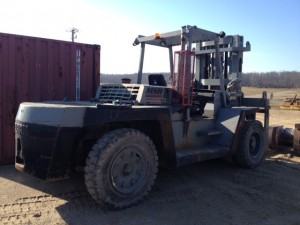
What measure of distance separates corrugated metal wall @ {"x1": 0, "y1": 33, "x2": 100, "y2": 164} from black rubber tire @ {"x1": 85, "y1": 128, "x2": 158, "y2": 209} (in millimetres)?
3023

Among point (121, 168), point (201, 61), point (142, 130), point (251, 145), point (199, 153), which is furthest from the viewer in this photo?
point (201, 61)

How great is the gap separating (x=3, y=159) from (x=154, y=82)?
3.21 metres

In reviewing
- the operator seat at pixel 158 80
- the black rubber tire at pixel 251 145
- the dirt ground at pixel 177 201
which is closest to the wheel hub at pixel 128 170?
the dirt ground at pixel 177 201

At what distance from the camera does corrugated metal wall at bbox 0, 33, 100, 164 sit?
6.96 meters

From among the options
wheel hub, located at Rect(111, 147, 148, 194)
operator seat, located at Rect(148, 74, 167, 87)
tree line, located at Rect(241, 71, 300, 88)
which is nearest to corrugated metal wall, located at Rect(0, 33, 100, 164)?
operator seat, located at Rect(148, 74, 167, 87)

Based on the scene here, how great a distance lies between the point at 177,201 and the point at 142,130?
1134 millimetres

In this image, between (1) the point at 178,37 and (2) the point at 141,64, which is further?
(2) the point at 141,64

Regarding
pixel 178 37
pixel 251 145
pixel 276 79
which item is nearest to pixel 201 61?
pixel 178 37

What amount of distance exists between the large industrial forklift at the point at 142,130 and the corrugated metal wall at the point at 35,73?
135 centimetres

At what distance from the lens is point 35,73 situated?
727 centimetres

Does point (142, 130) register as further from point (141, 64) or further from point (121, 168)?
point (141, 64)

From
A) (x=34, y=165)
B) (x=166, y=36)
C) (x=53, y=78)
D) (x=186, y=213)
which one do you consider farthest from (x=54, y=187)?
(x=166, y=36)

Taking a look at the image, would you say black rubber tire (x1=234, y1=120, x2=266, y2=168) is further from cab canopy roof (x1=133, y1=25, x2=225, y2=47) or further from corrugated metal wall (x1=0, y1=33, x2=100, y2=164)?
corrugated metal wall (x1=0, y1=33, x2=100, y2=164)

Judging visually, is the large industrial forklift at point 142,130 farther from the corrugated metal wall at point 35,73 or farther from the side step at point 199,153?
the corrugated metal wall at point 35,73
